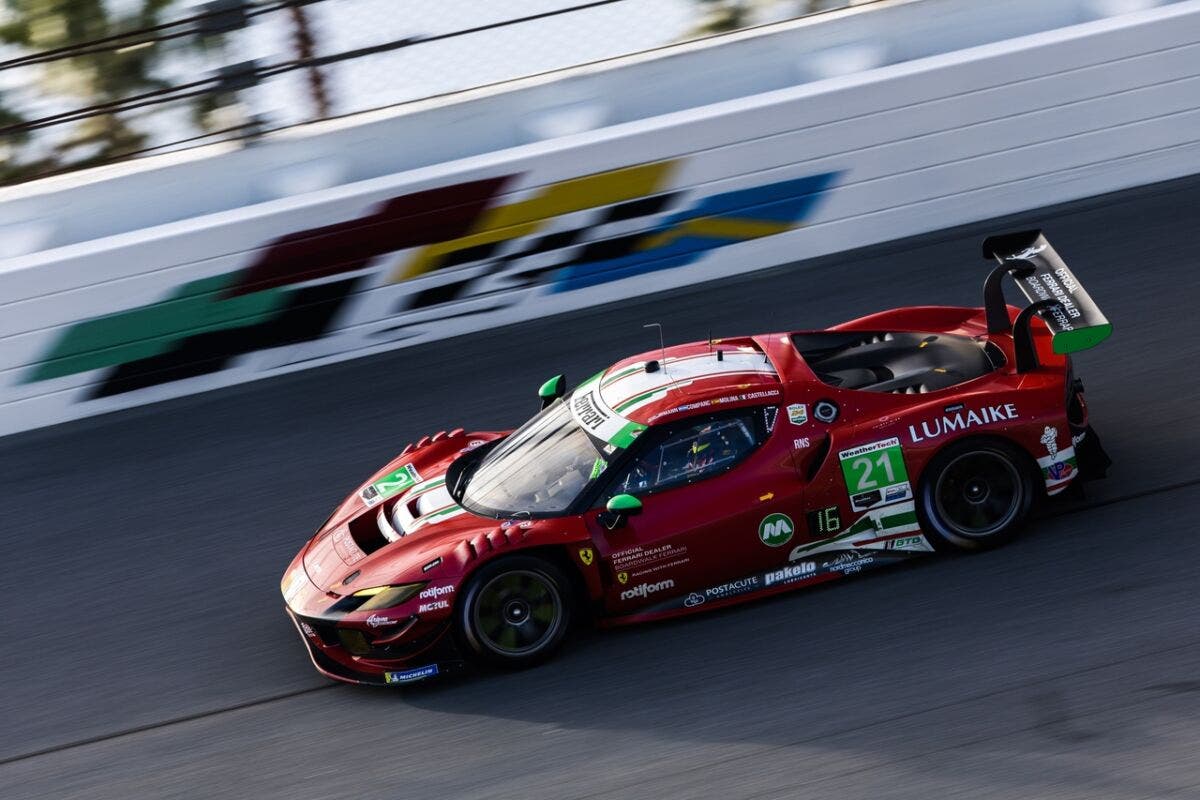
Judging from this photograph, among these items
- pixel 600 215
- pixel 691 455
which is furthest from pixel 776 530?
pixel 600 215

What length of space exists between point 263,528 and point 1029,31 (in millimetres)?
7028

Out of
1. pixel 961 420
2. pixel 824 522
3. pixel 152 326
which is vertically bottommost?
pixel 824 522

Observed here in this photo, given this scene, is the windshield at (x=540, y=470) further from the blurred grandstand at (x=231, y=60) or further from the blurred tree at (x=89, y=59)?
the blurred tree at (x=89, y=59)

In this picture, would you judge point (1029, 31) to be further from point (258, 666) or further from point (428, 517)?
point (258, 666)

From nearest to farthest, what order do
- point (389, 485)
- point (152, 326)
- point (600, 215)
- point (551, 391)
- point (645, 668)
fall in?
point (645, 668) → point (389, 485) → point (551, 391) → point (152, 326) → point (600, 215)

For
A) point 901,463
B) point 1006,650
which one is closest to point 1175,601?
point 1006,650

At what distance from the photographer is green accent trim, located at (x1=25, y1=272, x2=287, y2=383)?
944cm

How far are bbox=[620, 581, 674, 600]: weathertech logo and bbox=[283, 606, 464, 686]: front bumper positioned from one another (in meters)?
0.77

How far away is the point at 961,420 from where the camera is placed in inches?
248

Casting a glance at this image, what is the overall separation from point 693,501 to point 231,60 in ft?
18.4

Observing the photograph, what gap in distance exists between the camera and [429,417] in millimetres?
8930

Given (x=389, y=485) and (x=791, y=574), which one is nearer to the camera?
(x=791, y=574)

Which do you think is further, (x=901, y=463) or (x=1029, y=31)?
(x=1029, y=31)

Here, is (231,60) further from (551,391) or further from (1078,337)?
(1078,337)
